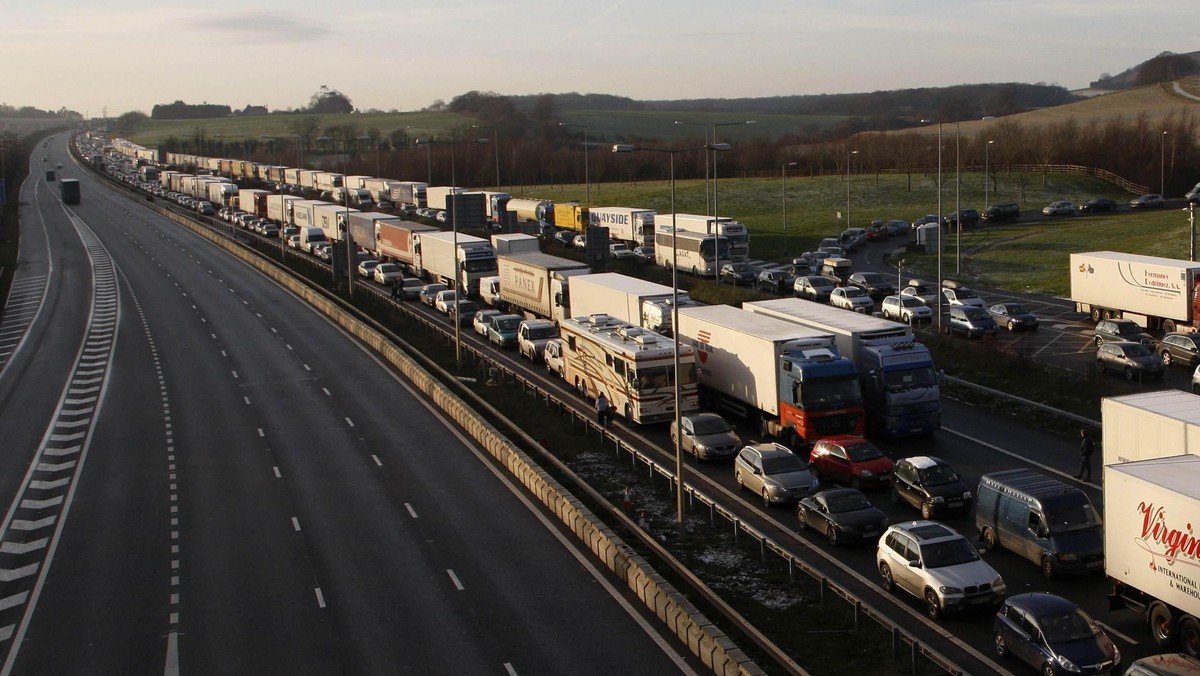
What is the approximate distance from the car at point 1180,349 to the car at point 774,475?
765 inches

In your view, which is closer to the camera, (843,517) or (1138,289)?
(843,517)

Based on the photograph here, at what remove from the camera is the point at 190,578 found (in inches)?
945

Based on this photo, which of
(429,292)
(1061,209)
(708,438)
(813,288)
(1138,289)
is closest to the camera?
(708,438)

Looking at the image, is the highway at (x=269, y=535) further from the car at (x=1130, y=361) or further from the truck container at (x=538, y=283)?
the car at (x=1130, y=361)

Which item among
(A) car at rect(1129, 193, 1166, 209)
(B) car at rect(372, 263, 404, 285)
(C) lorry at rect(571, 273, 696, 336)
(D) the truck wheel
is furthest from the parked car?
(D) the truck wheel

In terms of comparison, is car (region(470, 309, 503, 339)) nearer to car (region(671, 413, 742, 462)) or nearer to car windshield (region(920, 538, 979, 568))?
car (region(671, 413, 742, 462))

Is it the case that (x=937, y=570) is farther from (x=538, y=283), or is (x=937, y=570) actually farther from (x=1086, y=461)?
(x=538, y=283)

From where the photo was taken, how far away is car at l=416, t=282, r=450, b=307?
64500 mm

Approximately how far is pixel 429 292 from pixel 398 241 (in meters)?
13.2

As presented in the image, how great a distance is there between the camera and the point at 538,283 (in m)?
53.6

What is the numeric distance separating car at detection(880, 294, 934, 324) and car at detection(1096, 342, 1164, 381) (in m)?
12.1

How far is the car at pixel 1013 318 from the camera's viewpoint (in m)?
48.8

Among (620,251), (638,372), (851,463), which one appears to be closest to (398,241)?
(620,251)

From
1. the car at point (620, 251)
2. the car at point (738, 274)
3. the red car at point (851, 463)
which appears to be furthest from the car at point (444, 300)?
the red car at point (851, 463)
